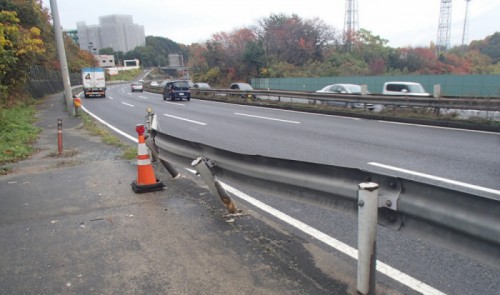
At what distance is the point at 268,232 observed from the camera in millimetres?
4156

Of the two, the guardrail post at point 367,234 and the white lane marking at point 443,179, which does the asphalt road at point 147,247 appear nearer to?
the guardrail post at point 367,234

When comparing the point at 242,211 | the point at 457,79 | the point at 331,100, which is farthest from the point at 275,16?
the point at 242,211

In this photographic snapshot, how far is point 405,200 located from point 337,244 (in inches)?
53.9

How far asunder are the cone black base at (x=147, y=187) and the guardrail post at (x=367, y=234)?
145 inches

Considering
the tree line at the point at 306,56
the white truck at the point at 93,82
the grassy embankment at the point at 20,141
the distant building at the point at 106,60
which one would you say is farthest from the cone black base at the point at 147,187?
the distant building at the point at 106,60

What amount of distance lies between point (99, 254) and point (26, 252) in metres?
0.76

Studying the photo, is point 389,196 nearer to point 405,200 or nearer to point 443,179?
point 405,200

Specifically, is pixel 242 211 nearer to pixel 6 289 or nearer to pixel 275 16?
pixel 6 289

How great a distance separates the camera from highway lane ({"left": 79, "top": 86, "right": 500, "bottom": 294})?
3.41 metres

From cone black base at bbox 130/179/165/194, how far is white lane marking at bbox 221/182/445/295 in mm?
1063

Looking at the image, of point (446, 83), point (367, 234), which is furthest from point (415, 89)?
point (367, 234)

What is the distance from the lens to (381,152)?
28.1 feet

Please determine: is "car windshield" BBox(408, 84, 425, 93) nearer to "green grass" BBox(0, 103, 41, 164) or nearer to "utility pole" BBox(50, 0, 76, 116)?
"green grass" BBox(0, 103, 41, 164)

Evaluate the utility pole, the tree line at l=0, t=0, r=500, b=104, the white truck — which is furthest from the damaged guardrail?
the tree line at l=0, t=0, r=500, b=104
